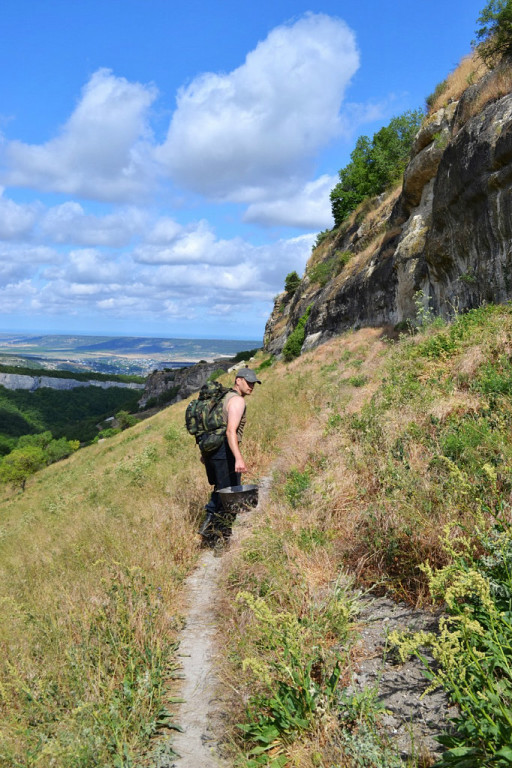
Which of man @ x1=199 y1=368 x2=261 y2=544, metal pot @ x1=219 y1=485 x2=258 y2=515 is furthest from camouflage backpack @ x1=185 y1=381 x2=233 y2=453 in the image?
metal pot @ x1=219 y1=485 x2=258 y2=515

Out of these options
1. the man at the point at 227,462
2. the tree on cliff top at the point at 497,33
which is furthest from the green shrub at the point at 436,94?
the man at the point at 227,462

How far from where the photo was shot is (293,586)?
3.25 meters

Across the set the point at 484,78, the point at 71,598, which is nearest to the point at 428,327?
the point at 484,78

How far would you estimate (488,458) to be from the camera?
3.67 metres

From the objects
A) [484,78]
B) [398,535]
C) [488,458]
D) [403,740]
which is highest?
[484,78]

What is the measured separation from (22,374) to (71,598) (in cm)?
21977

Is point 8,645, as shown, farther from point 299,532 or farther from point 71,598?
point 299,532

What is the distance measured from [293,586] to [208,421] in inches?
96.5

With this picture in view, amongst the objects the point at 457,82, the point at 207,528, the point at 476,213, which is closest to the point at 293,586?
the point at 207,528

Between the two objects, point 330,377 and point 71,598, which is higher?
point 330,377

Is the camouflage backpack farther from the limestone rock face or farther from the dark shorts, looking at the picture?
the limestone rock face

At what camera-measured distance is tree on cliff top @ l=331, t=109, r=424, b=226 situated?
35.8 metres

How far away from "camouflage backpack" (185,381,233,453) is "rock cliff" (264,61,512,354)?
6.36 m

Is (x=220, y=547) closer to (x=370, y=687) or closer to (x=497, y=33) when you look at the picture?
(x=370, y=687)
